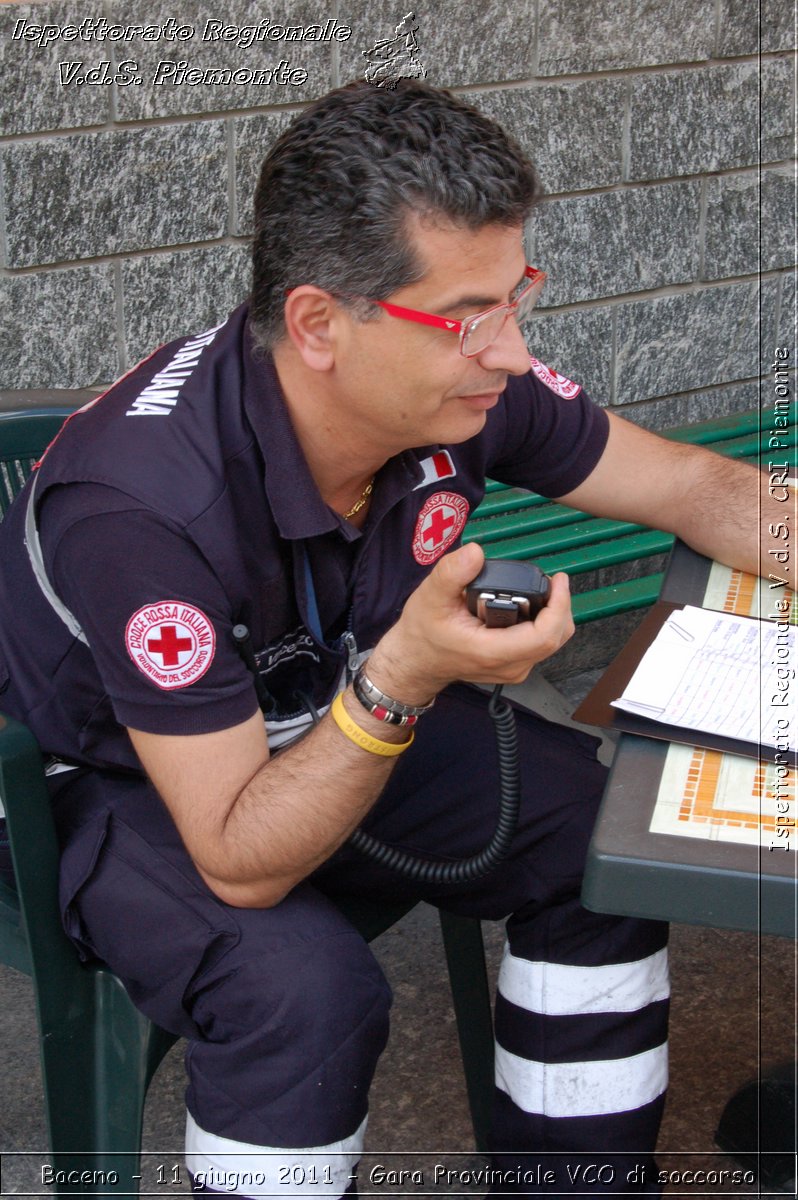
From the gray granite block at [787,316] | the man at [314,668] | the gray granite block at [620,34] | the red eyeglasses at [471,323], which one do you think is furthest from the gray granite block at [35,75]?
the gray granite block at [787,316]

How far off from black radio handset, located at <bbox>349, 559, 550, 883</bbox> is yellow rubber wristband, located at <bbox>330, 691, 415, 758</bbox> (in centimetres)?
17

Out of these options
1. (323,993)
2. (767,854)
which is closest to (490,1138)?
(323,993)

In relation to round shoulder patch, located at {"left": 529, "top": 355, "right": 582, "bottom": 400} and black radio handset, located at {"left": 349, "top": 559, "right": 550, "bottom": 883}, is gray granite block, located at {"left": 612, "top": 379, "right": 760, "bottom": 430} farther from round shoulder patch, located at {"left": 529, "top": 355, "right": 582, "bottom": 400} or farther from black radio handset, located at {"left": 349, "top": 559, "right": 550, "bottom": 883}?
black radio handset, located at {"left": 349, "top": 559, "right": 550, "bottom": 883}

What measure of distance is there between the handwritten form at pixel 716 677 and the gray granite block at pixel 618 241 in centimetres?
204

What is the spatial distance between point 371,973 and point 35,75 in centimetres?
199

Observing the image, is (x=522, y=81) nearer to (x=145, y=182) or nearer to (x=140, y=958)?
(x=145, y=182)

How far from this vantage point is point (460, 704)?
2.26 meters

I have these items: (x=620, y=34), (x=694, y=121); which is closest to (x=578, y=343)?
(x=694, y=121)

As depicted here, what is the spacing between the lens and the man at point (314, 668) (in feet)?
5.63

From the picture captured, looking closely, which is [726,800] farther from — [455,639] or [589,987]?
[589,987]

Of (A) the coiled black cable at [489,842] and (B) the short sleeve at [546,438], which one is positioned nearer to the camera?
(A) the coiled black cable at [489,842]

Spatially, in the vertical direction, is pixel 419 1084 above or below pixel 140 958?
below

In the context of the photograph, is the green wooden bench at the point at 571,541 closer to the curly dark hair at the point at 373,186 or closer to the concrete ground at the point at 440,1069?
the concrete ground at the point at 440,1069

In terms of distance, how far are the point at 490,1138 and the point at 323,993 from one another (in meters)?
0.47
